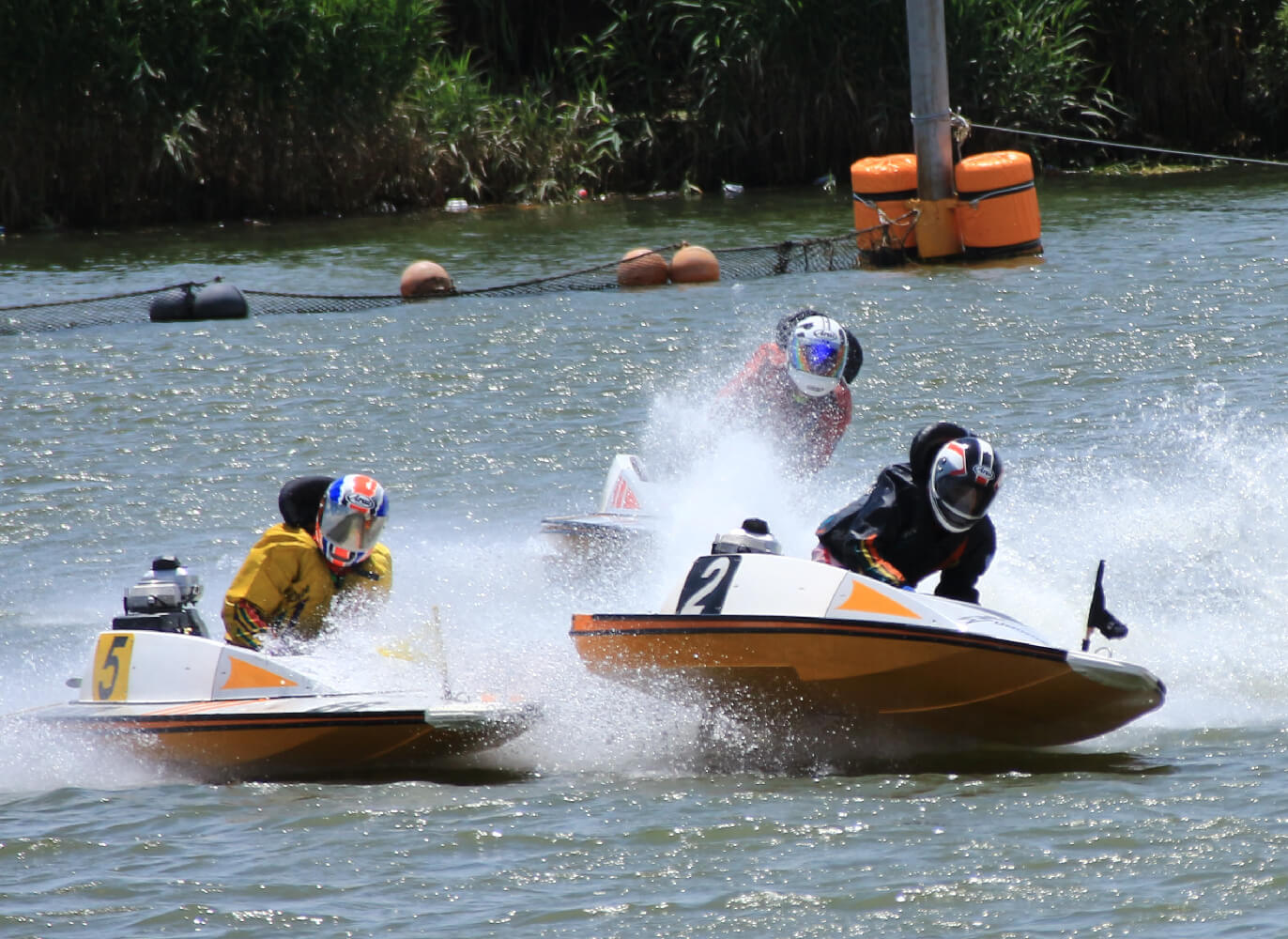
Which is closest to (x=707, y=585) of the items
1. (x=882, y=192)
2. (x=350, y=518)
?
(x=350, y=518)

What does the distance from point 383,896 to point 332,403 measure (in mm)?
9133

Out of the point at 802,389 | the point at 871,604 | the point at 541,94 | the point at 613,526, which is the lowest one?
the point at 613,526

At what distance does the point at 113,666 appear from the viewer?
23.3 ft

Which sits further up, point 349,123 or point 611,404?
point 349,123

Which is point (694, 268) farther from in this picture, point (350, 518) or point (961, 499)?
point (961, 499)

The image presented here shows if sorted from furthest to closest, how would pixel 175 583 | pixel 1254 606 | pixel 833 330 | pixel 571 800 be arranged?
pixel 833 330, pixel 1254 606, pixel 175 583, pixel 571 800

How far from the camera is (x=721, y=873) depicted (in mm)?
5609

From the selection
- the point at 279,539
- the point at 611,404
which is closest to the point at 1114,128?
the point at 611,404

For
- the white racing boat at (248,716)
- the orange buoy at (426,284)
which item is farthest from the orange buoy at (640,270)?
the white racing boat at (248,716)

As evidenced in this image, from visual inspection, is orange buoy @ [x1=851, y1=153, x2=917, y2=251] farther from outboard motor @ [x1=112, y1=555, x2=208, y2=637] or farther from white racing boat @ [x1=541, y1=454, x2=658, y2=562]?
outboard motor @ [x1=112, y1=555, x2=208, y2=637]

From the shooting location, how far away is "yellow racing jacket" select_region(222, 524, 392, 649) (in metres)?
7.26

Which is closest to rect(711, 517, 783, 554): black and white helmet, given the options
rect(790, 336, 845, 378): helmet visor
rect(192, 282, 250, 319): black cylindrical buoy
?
rect(790, 336, 845, 378): helmet visor

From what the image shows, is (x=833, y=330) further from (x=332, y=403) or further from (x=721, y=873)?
(x=332, y=403)

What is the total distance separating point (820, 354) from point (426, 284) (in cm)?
959
